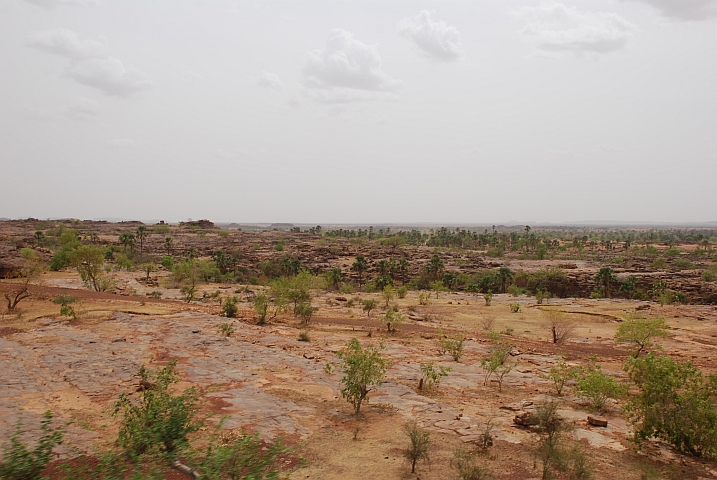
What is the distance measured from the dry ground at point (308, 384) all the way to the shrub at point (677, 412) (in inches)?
17.9

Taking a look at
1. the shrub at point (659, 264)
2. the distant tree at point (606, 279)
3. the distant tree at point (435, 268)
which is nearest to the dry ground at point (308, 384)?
the distant tree at point (606, 279)

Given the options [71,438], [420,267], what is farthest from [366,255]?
[71,438]

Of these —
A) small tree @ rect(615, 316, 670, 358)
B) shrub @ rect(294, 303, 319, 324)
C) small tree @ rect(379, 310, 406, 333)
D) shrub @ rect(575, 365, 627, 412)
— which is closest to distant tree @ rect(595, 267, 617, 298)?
small tree @ rect(615, 316, 670, 358)

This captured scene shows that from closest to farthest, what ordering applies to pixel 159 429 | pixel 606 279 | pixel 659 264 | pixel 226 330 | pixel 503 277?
pixel 159 429 → pixel 226 330 → pixel 606 279 → pixel 503 277 → pixel 659 264

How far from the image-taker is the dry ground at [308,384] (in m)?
9.32

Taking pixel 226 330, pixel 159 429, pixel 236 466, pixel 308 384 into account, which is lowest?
pixel 308 384

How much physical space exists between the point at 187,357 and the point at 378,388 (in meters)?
7.97

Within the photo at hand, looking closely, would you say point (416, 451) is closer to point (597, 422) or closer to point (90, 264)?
point (597, 422)

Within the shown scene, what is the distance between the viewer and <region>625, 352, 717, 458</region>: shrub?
9273mm

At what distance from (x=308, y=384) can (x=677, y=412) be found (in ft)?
33.6

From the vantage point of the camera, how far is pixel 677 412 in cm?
952

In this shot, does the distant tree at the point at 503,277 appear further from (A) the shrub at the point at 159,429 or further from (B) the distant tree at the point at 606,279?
(A) the shrub at the point at 159,429

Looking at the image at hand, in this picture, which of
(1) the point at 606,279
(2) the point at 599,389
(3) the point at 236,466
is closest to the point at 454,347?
(2) the point at 599,389

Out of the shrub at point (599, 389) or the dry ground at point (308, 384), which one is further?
the shrub at point (599, 389)
